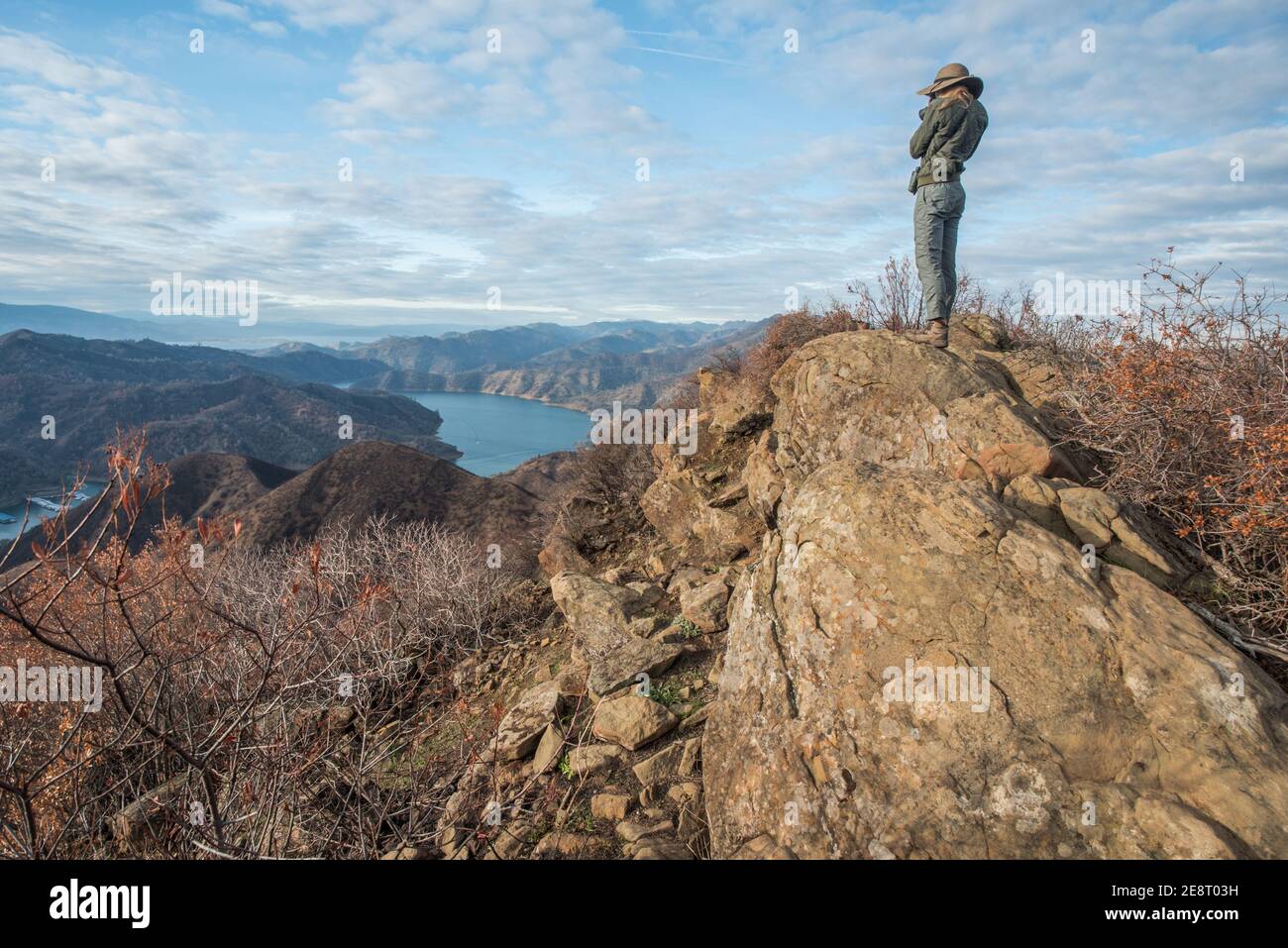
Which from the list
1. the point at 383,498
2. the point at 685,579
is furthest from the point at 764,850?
the point at 383,498

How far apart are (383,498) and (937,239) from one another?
41.9 meters

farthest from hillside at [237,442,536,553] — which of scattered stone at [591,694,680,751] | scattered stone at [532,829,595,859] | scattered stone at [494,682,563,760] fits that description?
scattered stone at [532,829,595,859]

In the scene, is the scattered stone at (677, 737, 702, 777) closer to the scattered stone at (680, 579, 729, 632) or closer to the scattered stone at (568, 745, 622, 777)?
the scattered stone at (568, 745, 622, 777)

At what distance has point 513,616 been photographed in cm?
952

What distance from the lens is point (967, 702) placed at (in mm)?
3223

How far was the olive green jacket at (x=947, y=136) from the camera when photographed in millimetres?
6140

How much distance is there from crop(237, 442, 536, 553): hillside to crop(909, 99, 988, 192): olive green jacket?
31.8m

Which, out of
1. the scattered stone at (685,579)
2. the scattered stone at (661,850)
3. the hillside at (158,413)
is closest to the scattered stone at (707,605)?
the scattered stone at (685,579)

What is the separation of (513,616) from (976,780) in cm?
744

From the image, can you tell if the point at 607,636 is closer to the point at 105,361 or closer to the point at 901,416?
the point at 901,416

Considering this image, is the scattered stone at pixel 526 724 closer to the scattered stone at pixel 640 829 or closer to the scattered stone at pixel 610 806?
the scattered stone at pixel 610 806

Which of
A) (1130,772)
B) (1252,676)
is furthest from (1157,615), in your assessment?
(1130,772)

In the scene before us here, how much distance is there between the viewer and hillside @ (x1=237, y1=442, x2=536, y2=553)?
129 feet

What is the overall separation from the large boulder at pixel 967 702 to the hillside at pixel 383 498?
3314 cm
